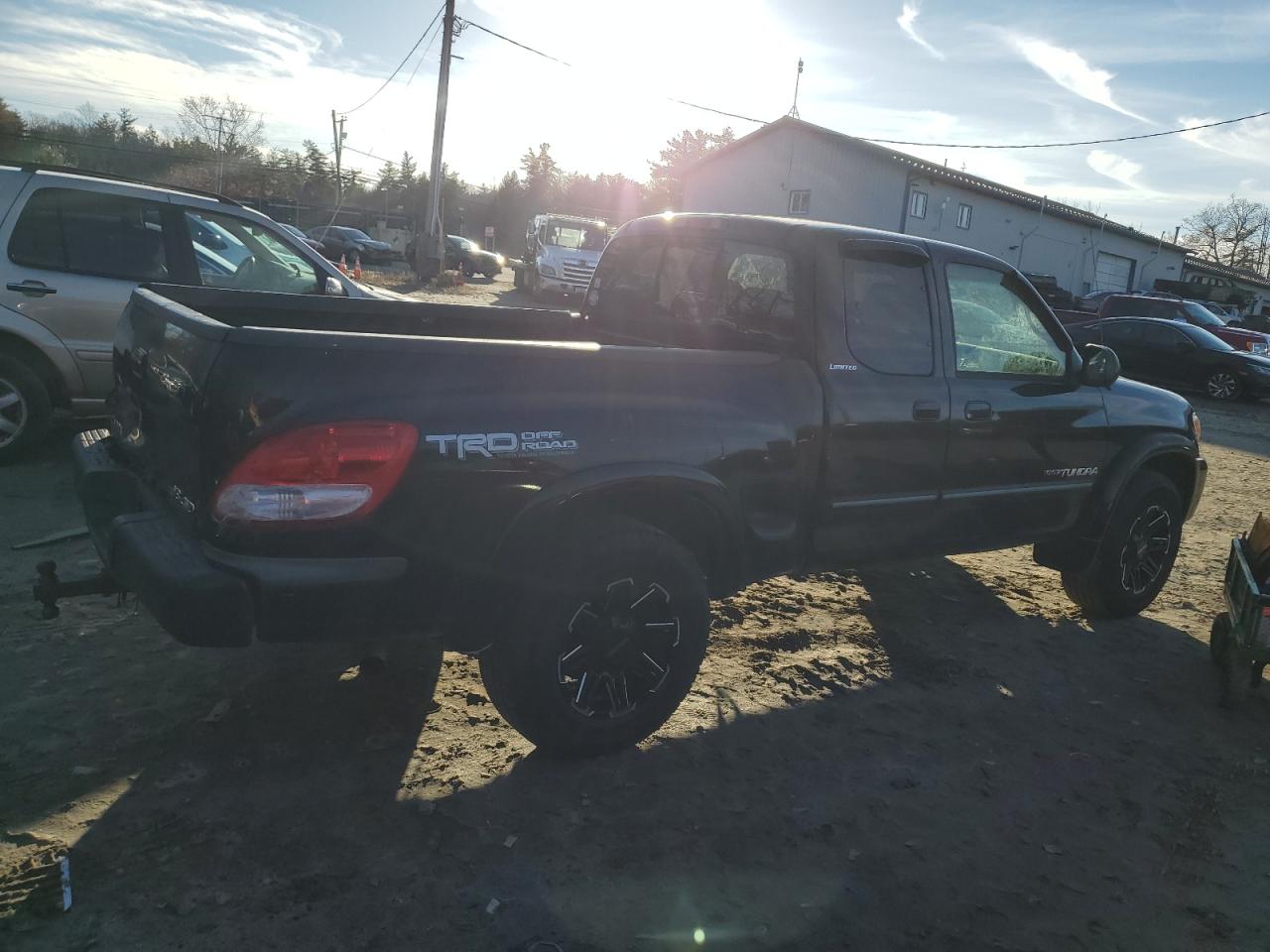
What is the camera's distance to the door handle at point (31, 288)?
5.82 m

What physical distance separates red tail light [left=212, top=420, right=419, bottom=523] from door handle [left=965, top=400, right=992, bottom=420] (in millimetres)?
2664

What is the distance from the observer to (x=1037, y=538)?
483 centimetres

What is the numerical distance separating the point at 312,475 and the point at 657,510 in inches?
48.3

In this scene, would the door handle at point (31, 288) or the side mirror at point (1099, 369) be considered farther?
the door handle at point (31, 288)

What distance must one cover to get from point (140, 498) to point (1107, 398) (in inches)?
178

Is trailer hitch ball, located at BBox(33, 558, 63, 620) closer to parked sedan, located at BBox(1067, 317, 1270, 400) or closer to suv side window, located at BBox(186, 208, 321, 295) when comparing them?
suv side window, located at BBox(186, 208, 321, 295)

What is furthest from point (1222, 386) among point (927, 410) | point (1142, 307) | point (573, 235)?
point (927, 410)

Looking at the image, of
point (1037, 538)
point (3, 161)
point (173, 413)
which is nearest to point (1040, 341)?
point (1037, 538)

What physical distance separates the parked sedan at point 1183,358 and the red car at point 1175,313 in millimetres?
2054

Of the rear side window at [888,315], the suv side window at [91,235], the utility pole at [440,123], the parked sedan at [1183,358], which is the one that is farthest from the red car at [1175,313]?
the suv side window at [91,235]

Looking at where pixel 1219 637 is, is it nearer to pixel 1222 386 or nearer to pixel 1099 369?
pixel 1099 369

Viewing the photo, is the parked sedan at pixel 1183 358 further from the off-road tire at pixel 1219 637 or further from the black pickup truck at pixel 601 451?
the black pickup truck at pixel 601 451

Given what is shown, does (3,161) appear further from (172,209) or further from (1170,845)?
(1170,845)

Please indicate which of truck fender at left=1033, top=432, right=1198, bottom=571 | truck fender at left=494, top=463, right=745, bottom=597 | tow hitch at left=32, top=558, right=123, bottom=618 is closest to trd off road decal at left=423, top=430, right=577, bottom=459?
truck fender at left=494, top=463, right=745, bottom=597
